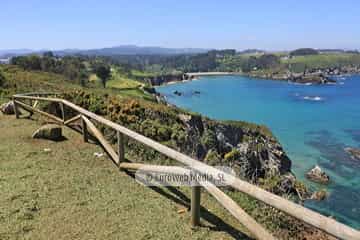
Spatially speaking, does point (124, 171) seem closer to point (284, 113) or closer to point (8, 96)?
point (8, 96)

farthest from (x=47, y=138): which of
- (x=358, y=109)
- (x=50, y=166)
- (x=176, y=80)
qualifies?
(x=176, y=80)

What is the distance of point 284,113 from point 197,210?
2579 inches

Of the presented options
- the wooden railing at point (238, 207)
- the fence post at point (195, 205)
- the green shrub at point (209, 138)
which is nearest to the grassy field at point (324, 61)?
the green shrub at point (209, 138)

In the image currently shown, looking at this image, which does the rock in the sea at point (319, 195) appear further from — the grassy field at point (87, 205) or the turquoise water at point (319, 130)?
the grassy field at point (87, 205)

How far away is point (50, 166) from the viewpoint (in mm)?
6461

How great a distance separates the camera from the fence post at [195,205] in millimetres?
4203

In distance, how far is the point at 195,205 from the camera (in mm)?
4305

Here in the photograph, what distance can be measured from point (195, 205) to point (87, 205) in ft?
6.08

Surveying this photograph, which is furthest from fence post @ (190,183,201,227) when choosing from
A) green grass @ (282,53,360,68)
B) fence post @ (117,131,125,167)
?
green grass @ (282,53,360,68)

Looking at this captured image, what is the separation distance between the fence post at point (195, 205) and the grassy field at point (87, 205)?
12 centimetres

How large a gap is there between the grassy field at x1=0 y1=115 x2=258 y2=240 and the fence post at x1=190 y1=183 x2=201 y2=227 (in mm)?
117

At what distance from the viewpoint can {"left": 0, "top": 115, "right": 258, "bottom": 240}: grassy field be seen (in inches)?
167

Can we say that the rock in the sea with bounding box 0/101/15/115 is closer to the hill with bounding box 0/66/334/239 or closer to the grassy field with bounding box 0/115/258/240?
the hill with bounding box 0/66/334/239

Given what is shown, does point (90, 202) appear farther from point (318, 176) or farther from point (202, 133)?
point (318, 176)
